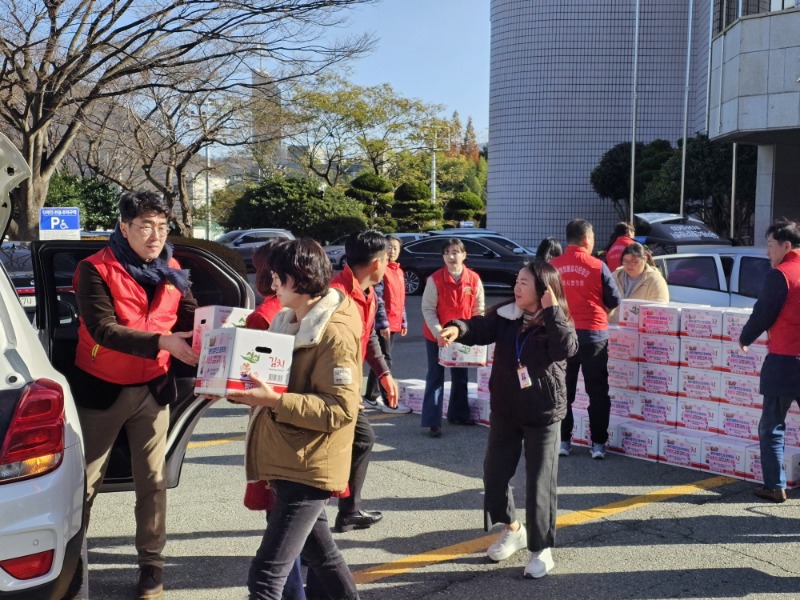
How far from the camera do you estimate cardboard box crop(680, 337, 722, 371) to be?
6.88 meters

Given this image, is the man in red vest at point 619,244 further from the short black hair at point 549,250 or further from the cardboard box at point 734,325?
the cardboard box at point 734,325

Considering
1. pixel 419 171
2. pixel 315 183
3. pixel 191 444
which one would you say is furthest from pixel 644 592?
pixel 419 171

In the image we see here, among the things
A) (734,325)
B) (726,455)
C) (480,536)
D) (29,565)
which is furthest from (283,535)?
(734,325)

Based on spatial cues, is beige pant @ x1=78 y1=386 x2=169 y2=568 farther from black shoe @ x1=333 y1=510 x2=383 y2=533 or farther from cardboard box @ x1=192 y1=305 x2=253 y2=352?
black shoe @ x1=333 y1=510 x2=383 y2=533

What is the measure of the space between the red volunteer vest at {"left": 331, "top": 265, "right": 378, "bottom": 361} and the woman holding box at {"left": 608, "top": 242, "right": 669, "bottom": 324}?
333cm

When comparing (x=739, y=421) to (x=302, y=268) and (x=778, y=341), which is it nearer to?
(x=778, y=341)

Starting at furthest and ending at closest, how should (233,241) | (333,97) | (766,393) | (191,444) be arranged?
(333,97) < (233,241) < (191,444) < (766,393)

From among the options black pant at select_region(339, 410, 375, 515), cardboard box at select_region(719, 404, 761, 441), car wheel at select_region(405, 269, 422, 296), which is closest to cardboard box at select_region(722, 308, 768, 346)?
cardboard box at select_region(719, 404, 761, 441)

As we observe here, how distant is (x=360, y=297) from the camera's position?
579 cm

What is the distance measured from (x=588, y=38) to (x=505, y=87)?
10.7 feet

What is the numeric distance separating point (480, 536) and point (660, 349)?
2.59 meters

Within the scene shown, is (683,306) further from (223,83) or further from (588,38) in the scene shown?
(588,38)

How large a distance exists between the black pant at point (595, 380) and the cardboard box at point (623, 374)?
44 cm

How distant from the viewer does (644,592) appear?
4.56 metres
